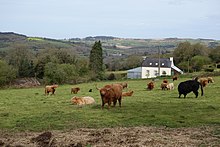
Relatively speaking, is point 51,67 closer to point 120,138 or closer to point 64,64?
point 64,64

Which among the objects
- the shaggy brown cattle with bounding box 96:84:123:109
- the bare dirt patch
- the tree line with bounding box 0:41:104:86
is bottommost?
the bare dirt patch

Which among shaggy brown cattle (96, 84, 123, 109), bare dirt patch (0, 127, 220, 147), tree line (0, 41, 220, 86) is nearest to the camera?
bare dirt patch (0, 127, 220, 147)

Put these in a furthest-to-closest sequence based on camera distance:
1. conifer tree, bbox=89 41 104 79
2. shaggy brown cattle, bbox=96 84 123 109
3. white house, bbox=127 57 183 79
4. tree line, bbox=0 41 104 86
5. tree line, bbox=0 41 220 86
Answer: white house, bbox=127 57 183 79 → conifer tree, bbox=89 41 104 79 → tree line, bbox=0 41 220 86 → tree line, bbox=0 41 104 86 → shaggy brown cattle, bbox=96 84 123 109

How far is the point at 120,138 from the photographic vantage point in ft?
35.8

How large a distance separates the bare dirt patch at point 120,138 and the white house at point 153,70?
74.1 metres

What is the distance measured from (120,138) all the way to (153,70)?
84626mm

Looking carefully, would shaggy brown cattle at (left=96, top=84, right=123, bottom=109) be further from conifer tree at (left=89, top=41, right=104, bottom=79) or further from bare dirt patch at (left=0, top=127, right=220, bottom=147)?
conifer tree at (left=89, top=41, right=104, bottom=79)

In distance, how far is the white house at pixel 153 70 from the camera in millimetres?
88594

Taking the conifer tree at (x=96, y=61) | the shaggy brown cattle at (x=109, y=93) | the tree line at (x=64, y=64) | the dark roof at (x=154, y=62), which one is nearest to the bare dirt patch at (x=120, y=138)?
the shaggy brown cattle at (x=109, y=93)

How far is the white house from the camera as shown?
88594 millimetres

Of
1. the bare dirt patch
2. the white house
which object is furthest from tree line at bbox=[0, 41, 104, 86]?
the bare dirt patch

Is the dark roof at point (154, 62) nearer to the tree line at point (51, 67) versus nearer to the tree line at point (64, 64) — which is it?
the tree line at point (64, 64)

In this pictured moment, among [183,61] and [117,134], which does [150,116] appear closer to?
[117,134]

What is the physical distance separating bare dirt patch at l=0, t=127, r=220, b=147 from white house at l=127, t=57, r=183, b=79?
74067mm
